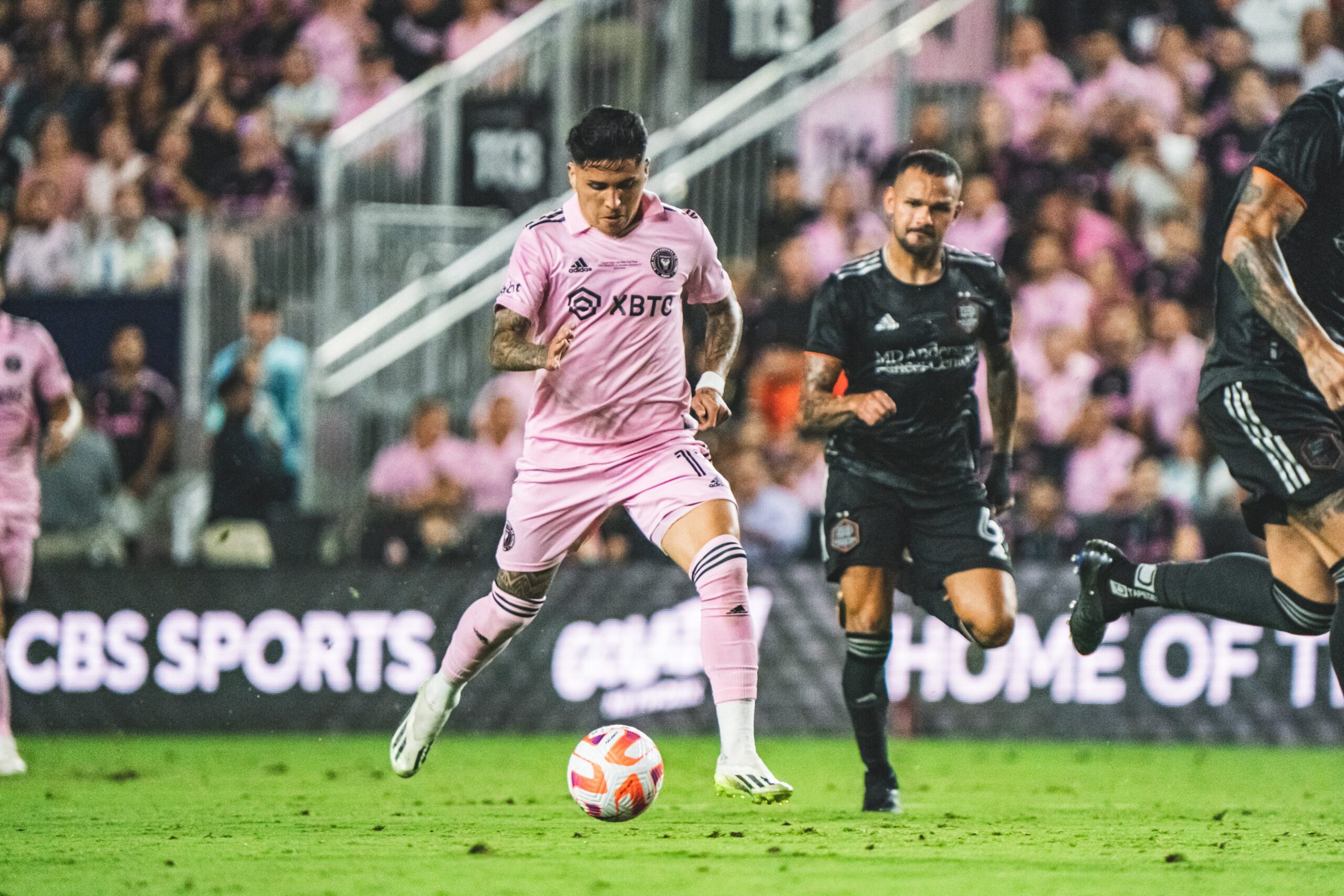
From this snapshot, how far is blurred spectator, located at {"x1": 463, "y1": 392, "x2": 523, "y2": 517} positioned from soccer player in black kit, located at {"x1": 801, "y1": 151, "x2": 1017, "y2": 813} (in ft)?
18.3

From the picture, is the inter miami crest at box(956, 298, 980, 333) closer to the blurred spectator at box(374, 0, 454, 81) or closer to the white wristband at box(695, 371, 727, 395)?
the white wristband at box(695, 371, 727, 395)

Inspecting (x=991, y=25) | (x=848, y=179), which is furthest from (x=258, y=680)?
(x=991, y=25)

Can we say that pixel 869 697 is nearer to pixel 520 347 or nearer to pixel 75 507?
pixel 520 347

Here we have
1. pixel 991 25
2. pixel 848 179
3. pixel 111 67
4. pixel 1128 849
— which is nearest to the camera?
pixel 1128 849

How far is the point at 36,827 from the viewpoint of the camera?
7.14 metres

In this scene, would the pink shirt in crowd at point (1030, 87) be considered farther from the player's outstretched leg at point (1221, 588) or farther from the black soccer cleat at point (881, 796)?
the black soccer cleat at point (881, 796)

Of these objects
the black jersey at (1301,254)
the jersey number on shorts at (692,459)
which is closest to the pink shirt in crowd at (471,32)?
the jersey number on shorts at (692,459)

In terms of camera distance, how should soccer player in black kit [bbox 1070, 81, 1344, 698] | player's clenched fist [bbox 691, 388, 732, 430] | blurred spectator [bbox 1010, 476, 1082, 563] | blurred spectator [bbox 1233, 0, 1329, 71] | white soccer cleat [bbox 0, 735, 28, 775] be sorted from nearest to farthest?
soccer player in black kit [bbox 1070, 81, 1344, 698], player's clenched fist [bbox 691, 388, 732, 430], white soccer cleat [bbox 0, 735, 28, 775], blurred spectator [bbox 1010, 476, 1082, 563], blurred spectator [bbox 1233, 0, 1329, 71]

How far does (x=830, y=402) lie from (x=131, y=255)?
8.92 m

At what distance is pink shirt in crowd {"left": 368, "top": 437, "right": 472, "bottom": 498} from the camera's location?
44.1ft

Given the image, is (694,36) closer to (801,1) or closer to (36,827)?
(801,1)

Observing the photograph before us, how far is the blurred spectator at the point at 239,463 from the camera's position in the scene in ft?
43.3

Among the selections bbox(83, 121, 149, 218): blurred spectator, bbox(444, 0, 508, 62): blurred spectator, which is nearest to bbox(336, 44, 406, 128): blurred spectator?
bbox(444, 0, 508, 62): blurred spectator

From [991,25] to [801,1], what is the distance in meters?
1.80
